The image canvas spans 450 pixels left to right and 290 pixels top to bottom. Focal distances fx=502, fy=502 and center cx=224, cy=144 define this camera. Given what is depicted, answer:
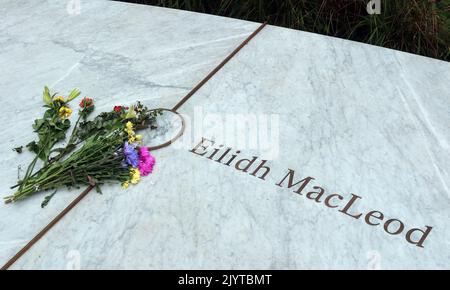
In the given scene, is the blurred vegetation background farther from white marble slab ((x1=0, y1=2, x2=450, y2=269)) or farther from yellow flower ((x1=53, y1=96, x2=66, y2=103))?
yellow flower ((x1=53, y1=96, x2=66, y2=103))

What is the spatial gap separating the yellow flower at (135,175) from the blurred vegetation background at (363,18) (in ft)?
5.84

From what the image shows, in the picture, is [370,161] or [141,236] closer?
[141,236]

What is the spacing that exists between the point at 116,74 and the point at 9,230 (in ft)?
3.22

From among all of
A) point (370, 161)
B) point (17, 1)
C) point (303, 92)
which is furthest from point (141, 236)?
point (17, 1)

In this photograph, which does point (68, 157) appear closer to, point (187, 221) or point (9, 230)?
point (9, 230)

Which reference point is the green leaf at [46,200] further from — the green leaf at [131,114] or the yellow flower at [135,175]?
the green leaf at [131,114]

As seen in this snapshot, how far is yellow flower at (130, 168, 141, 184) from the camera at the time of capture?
5.75ft

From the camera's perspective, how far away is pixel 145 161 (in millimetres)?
1829

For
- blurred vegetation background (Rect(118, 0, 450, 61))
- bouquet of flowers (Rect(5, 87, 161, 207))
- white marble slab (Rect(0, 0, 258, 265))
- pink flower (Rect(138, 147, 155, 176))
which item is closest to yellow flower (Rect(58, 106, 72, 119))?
bouquet of flowers (Rect(5, 87, 161, 207))

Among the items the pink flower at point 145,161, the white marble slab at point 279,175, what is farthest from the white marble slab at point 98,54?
the pink flower at point 145,161

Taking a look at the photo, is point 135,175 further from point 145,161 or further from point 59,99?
point 59,99

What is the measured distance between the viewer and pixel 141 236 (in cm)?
158

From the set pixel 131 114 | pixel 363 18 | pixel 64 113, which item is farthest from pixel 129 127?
pixel 363 18

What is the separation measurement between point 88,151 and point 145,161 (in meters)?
0.20
